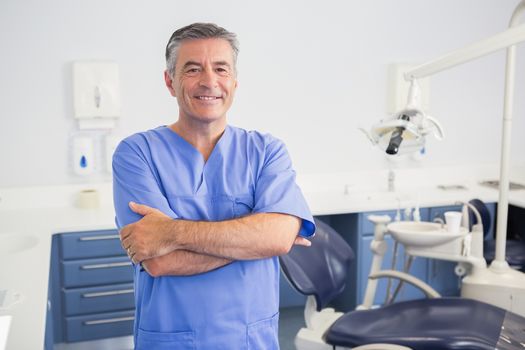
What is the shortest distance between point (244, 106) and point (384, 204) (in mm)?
1064

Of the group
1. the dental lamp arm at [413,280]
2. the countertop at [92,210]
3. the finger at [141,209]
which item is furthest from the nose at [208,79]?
the dental lamp arm at [413,280]

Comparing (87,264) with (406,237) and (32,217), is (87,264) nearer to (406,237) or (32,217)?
(32,217)

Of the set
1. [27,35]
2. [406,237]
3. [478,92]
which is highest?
[27,35]

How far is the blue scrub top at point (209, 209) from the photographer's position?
1486 millimetres

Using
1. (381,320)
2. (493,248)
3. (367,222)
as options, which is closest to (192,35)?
(381,320)

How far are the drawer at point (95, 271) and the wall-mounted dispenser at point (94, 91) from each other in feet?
2.71

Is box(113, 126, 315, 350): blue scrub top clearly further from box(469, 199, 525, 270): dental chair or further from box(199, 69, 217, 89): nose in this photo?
box(469, 199, 525, 270): dental chair

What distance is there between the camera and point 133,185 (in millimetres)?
1543

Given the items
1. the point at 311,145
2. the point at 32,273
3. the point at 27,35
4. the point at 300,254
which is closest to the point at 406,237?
the point at 300,254

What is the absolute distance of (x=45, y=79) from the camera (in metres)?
3.29

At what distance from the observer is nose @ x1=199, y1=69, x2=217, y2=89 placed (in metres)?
1.53

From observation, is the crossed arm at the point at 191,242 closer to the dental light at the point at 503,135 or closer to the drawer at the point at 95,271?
the dental light at the point at 503,135

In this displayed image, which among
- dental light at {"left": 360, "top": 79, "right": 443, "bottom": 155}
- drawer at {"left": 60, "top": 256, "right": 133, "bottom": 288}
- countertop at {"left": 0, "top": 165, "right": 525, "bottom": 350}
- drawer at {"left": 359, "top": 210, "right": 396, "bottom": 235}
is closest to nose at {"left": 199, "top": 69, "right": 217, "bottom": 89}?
dental light at {"left": 360, "top": 79, "right": 443, "bottom": 155}

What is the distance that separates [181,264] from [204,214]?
0.17 meters
